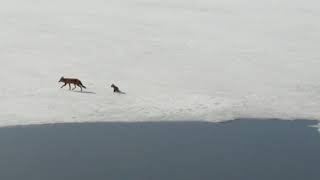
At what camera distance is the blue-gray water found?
10688mm

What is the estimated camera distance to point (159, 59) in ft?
68.3

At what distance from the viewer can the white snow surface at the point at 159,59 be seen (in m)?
15.1

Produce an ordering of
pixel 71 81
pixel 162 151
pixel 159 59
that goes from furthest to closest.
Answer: pixel 159 59 < pixel 71 81 < pixel 162 151

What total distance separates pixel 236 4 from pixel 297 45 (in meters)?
9.17

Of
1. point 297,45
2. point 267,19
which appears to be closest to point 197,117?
point 297,45

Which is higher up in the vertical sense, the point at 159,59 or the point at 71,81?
the point at 159,59

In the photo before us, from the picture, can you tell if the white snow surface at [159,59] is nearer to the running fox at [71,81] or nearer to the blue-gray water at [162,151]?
the running fox at [71,81]

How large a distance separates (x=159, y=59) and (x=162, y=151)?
9.21 metres

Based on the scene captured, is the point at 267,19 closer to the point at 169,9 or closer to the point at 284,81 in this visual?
the point at 169,9

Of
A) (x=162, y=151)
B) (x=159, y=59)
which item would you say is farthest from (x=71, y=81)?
(x=159, y=59)

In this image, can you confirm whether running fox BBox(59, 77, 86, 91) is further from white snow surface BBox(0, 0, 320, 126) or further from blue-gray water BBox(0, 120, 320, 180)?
blue-gray water BBox(0, 120, 320, 180)

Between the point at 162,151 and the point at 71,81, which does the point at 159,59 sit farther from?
the point at 162,151

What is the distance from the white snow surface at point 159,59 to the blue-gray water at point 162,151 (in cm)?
79

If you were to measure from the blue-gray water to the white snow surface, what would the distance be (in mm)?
786
